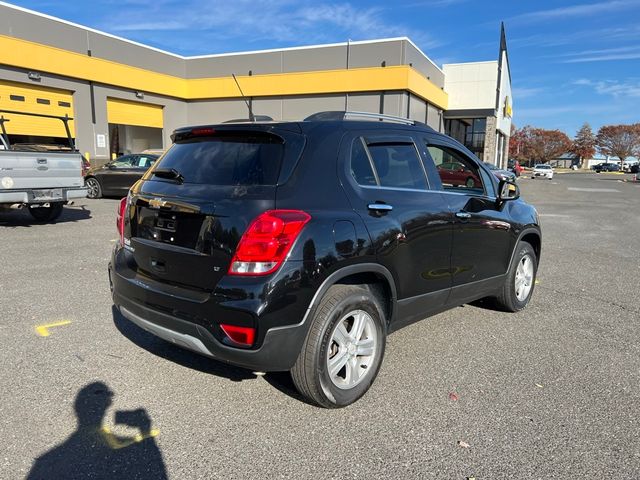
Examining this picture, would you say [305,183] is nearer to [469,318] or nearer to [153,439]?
[153,439]

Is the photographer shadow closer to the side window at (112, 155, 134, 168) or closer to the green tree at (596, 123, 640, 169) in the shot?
the side window at (112, 155, 134, 168)

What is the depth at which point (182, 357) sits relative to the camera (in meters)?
3.95

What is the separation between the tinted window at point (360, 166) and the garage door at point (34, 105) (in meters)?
21.0

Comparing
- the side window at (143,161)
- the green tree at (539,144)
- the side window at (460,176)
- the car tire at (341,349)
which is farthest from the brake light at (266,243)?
the green tree at (539,144)

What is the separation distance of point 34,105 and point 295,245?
2308cm

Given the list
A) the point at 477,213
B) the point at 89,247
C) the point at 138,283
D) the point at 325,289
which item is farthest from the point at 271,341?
the point at 89,247

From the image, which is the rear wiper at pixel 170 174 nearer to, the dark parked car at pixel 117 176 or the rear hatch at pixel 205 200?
the rear hatch at pixel 205 200

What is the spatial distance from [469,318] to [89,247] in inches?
238

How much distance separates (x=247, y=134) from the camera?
3.29 metres

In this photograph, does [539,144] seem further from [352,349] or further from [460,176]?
[352,349]

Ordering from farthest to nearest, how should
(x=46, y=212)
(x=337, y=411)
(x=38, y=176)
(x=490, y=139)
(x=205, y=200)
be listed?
1. (x=490, y=139)
2. (x=46, y=212)
3. (x=38, y=176)
4. (x=337, y=411)
5. (x=205, y=200)

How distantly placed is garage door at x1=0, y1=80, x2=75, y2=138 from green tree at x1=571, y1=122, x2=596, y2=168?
118335 millimetres

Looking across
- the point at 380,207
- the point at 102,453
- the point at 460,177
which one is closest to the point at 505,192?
the point at 460,177

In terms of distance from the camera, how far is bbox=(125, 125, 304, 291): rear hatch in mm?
2918
